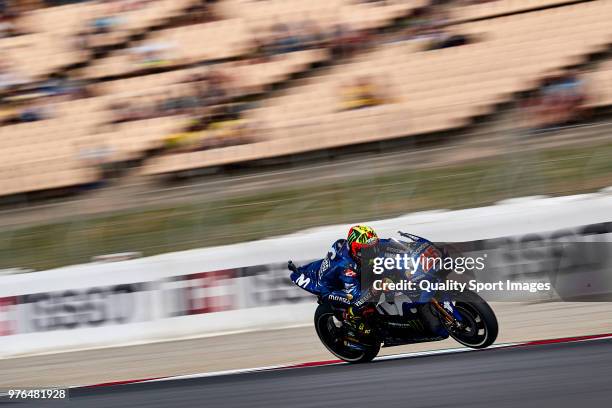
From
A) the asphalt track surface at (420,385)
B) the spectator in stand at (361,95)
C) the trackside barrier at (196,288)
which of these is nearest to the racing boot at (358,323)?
the asphalt track surface at (420,385)

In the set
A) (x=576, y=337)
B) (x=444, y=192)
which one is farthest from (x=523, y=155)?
(x=576, y=337)

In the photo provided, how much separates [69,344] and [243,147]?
4.96m

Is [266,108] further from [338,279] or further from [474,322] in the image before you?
[474,322]

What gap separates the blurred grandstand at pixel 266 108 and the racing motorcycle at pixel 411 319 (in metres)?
2.76

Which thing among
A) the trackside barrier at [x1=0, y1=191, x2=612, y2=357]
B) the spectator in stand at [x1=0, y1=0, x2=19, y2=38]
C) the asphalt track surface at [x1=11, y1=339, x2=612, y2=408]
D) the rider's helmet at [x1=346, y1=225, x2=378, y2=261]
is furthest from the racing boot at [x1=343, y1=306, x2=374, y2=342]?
the spectator in stand at [x1=0, y1=0, x2=19, y2=38]

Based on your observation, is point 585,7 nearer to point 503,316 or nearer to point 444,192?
point 444,192

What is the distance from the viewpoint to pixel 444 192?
938 cm

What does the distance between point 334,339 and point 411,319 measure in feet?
2.61

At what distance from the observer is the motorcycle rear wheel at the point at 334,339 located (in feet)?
22.1

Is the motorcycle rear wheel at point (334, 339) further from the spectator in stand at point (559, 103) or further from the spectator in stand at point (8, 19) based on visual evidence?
the spectator in stand at point (8, 19)

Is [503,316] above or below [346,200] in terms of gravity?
below

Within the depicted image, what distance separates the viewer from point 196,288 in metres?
9.38

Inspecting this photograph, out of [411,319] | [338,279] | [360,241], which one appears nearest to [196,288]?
[338,279]

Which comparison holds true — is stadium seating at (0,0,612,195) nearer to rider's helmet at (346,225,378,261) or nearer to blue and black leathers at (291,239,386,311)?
blue and black leathers at (291,239,386,311)
